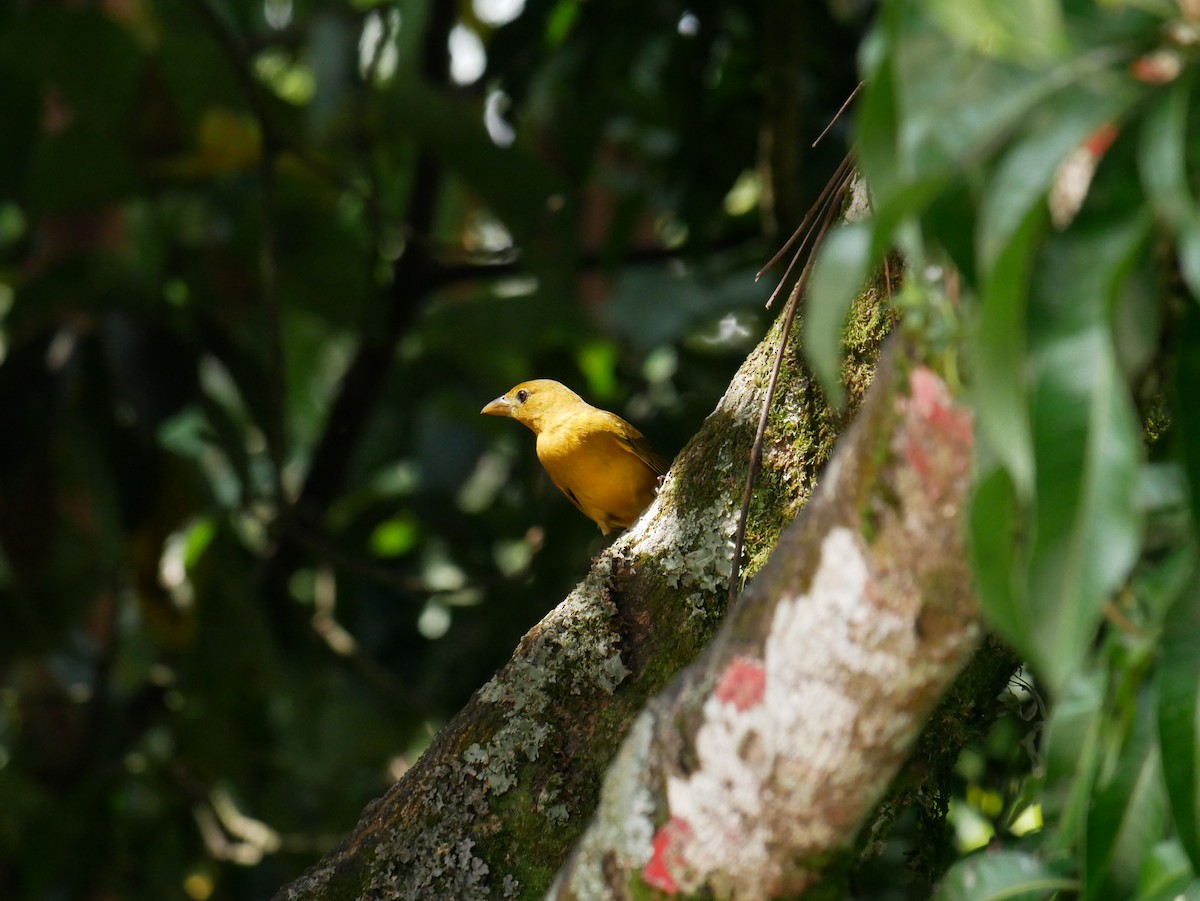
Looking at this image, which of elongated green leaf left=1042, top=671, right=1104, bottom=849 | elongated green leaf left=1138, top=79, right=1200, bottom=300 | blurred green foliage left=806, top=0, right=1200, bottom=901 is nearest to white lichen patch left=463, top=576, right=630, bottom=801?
elongated green leaf left=1042, top=671, right=1104, bottom=849

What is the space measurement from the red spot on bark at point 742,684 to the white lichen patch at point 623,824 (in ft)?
0.52

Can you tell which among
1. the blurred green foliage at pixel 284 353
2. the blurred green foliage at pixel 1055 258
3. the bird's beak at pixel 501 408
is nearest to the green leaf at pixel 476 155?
the blurred green foliage at pixel 284 353

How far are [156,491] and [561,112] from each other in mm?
2319

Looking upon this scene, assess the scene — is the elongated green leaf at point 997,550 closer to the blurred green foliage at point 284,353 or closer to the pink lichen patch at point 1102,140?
the pink lichen patch at point 1102,140

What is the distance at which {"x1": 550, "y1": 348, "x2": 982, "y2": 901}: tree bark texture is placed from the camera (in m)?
1.23

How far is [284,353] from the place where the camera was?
18.4 feet

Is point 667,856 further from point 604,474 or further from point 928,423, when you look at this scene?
point 604,474

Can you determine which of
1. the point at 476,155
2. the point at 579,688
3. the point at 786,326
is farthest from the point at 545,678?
the point at 476,155

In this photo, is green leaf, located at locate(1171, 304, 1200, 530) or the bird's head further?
the bird's head

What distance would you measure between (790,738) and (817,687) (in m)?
0.06

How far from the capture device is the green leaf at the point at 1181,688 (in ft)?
3.37

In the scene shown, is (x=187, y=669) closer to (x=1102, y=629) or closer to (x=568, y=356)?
(x=568, y=356)

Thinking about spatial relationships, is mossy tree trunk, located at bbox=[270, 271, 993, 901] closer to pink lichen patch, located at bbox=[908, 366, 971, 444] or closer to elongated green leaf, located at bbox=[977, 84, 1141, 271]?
pink lichen patch, located at bbox=[908, 366, 971, 444]

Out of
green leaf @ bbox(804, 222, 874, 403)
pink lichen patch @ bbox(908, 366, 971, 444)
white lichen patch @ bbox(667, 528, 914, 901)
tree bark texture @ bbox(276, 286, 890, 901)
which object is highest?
green leaf @ bbox(804, 222, 874, 403)
